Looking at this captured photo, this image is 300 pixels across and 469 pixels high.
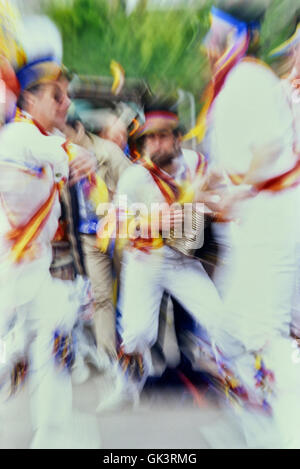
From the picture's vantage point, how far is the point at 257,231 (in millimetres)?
1951

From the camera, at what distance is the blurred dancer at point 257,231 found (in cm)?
190

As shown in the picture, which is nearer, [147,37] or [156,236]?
[147,37]

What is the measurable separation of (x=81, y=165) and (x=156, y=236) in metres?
0.49

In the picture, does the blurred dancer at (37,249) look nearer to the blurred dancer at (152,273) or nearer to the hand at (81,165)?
the hand at (81,165)

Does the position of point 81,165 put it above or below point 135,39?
below

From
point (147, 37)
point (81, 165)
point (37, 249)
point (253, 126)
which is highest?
point (147, 37)

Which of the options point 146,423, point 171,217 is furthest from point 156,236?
point 146,423

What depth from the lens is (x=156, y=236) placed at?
1976mm

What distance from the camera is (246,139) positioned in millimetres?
1929

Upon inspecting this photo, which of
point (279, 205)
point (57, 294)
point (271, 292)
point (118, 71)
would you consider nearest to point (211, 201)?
point (279, 205)

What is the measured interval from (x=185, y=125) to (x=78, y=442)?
1.56 meters

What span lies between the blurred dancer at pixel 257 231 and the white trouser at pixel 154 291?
92 millimetres

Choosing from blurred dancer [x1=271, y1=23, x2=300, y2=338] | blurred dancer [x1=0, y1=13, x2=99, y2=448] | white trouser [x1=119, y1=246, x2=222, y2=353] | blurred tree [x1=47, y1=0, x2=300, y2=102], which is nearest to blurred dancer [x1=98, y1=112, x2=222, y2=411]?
white trouser [x1=119, y1=246, x2=222, y2=353]

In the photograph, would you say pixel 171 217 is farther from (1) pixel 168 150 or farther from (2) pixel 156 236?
(1) pixel 168 150
